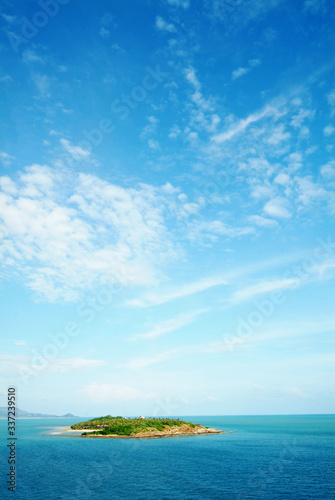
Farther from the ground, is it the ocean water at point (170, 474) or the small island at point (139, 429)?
the ocean water at point (170, 474)

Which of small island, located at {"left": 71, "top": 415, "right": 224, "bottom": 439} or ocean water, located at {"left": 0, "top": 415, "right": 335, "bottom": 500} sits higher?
ocean water, located at {"left": 0, "top": 415, "right": 335, "bottom": 500}

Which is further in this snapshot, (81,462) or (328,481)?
(81,462)

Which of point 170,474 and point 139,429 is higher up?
point 170,474

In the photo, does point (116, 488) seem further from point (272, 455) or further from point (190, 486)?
point (272, 455)

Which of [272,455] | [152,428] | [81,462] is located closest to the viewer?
[81,462]

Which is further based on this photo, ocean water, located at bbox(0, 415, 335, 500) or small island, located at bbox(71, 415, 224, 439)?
small island, located at bbox(71, 415, 224, 439)

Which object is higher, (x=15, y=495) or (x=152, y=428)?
(x=15, y=495)

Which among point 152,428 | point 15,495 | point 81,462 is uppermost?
point 15,495

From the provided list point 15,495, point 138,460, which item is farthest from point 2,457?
point 15,495

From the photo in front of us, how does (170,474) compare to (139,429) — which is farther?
(139,429)

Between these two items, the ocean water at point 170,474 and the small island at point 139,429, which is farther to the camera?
the small island at point 139,429

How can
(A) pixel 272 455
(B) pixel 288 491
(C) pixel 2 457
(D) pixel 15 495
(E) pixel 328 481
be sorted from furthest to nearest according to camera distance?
1. (A) pixel 272 455
2. (C) pixel 2 457
3. (E) pixel 328 481
4. (B) pixel 288 491
5. (D) pixel 15 495

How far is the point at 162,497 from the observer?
48.9 metres

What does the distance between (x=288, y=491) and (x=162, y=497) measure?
70.5 ft
